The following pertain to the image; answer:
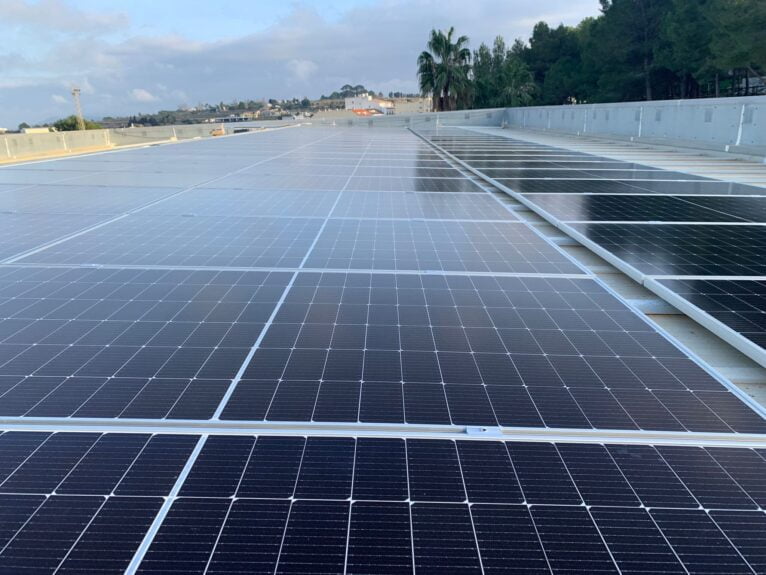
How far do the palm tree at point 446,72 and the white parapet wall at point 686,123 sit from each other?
37733 mm

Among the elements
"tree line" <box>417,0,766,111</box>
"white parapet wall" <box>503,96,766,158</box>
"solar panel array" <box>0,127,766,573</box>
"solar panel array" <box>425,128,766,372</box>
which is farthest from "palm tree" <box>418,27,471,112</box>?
"solar panel array" <box>0,127,766,573</box>

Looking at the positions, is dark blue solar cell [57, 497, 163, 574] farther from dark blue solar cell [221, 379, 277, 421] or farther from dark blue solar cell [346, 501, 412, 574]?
dark blue solar cell [346, 501, 412, 574]

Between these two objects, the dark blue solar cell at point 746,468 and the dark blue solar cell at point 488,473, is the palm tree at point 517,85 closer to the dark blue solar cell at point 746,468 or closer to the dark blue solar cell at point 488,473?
the dark blue solar cell at point 746,468

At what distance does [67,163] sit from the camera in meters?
22.3

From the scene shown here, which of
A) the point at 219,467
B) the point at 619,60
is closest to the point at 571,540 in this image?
the point at 219,467

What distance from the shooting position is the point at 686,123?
28.2 meters

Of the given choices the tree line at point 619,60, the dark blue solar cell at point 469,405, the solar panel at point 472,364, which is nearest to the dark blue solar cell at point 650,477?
the solar panel at point 472,364

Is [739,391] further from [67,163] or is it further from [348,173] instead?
[67,163]

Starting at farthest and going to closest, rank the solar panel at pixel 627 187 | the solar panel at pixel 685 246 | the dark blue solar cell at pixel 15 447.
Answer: the solar panel at pixel 627 187, the solar panel at pixel 685 246, the dark blue solar cell at pixel 15 447

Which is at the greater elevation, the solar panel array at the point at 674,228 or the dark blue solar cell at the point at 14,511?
the dark blue solar cell at the point at 14,511

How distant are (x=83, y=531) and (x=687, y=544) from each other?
3.77 metres

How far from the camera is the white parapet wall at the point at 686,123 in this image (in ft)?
75.3

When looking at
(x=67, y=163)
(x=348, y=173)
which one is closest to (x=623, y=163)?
(x=348, y=173)

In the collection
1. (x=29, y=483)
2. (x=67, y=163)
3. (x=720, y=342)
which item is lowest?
(x=720, y=342)
